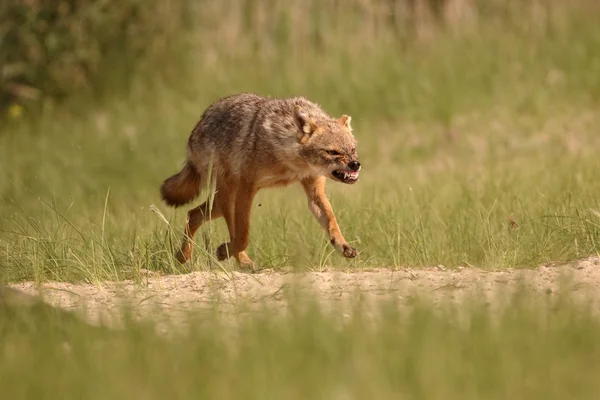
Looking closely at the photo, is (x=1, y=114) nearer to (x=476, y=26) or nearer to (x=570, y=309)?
(x=476, y=26)

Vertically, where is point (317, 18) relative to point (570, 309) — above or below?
above

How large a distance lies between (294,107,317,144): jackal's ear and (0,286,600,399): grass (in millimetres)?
2823

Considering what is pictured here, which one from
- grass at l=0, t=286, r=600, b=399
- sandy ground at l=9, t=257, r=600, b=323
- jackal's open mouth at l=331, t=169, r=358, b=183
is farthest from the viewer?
jackal's open mouth at l=331, t=169, r=358, b=183

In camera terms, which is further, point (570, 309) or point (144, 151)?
point (144, 151)

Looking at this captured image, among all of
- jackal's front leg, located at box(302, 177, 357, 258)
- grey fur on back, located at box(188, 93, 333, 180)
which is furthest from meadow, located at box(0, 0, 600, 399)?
grey fur on back, located at box(188, 93, 333, 180)

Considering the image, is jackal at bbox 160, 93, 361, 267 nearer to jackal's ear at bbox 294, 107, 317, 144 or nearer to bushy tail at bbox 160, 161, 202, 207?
jackal's ear at bbox 294, 107, 317, 144

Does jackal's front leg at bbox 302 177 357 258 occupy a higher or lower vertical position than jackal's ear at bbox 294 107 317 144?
lower

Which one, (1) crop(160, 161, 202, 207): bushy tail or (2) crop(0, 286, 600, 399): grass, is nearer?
(2) crop(0, 286, 600, 399): grass

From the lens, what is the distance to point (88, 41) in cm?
1462

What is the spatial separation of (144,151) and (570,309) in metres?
8.60

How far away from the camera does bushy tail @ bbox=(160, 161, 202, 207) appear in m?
8.77

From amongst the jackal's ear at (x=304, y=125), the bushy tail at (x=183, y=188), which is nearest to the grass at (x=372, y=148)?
the bushy tail at (x=183, y=188)

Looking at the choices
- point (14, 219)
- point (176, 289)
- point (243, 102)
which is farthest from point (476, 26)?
point (176, 289)

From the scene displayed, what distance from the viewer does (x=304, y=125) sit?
802 cm
